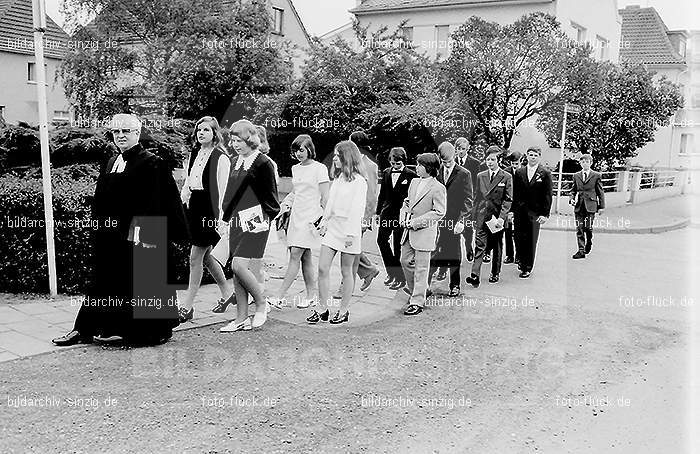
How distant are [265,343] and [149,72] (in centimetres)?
2355

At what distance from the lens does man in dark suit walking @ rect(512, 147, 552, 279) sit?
395 inches

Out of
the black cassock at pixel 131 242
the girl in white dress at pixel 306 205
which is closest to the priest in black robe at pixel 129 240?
the black cassock at pixel 131 242

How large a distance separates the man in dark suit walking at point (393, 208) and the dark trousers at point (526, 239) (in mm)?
2197

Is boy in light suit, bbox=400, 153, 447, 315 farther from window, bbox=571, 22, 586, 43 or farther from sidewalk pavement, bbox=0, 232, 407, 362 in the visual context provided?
window, bbox=571, 22, 586, 43

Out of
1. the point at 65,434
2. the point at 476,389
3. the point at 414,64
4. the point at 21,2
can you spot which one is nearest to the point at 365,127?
the point at 414,64

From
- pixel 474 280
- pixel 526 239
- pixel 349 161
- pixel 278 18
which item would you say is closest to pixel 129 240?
pixel 349 161

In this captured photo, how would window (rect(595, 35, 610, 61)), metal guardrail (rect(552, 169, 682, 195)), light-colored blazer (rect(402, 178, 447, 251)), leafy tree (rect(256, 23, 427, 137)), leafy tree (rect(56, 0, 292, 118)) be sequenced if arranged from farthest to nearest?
window (rect(595, 35, 610, 61)), leafy tree (rect(56, 0, 292, 118)), metal guardrail (rect(552, 169, 682, 195)), leafy tree (rect(256, 23, 427, 137)), light-colored blazer (rect(402, 178, 447, 251))

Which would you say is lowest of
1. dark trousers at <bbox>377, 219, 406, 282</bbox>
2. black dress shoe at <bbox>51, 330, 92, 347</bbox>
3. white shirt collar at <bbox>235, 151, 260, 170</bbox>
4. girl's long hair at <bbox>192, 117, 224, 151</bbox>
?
black dress shoe at <bbox>51, 330, 92, 347</bbox>

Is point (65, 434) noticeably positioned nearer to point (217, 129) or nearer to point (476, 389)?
point (476, 389)

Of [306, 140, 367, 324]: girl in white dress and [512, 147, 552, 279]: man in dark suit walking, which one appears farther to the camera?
[512, 147, 552, 279]: man in dark suit walking

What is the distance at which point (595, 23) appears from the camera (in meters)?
31.5

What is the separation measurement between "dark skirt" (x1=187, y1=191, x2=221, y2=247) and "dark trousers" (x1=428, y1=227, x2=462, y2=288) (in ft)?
9.38

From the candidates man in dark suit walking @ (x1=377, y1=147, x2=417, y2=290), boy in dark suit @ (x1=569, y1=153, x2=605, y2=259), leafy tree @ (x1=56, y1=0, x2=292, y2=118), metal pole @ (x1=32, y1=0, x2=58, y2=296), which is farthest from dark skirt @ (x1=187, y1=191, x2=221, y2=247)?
leafy tree @ (x1=56, y1=0, x2=292, y2=118)

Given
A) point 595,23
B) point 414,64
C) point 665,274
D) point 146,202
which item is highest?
point 595,23
